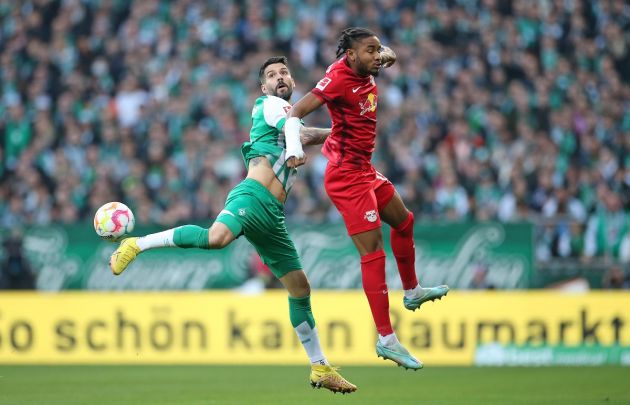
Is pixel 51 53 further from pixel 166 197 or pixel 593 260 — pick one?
pixel 593 260

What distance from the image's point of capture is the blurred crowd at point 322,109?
1870 centimetres

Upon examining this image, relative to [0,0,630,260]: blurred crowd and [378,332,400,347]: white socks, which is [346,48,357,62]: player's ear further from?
[0,0,630,260]: blurred crowd

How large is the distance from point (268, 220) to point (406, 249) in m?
1.39

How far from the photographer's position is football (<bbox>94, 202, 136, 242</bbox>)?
32.1 feet

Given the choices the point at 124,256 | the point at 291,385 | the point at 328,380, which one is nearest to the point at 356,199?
the point at 328,380

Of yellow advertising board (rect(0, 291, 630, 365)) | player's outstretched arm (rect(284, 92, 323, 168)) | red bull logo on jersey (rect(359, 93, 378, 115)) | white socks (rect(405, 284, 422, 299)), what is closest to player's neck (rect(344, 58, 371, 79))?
red bull logo on jersey (rect(359, 93, 378, 115))

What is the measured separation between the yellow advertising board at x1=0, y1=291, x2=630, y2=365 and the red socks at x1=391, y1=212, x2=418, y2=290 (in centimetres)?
600

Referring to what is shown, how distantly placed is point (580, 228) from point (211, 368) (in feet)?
18.9

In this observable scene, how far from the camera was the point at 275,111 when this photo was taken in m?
9.86

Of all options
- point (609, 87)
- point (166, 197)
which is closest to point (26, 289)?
point (166, 197)

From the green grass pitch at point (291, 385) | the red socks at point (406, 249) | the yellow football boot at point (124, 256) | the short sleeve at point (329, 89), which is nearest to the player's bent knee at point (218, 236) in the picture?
the yellow football boot at point (124, 256)

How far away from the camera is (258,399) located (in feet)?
37.6

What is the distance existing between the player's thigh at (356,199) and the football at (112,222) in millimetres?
1795

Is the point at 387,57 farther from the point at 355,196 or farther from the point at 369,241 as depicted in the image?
the point at 369,241
